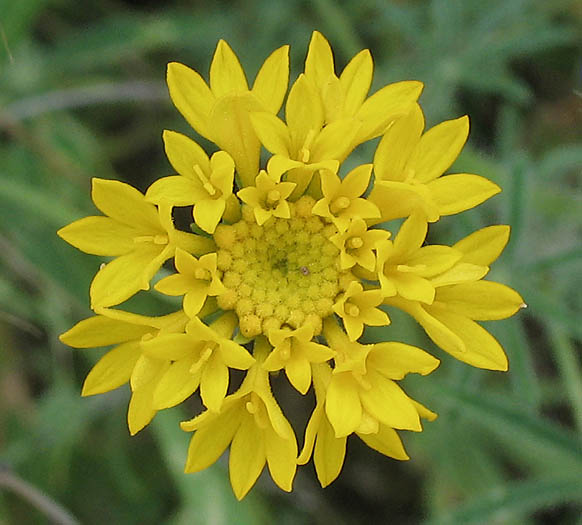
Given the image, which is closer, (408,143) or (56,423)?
(408,143)

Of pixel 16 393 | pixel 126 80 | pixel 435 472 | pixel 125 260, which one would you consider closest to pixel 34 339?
pixel 16 393

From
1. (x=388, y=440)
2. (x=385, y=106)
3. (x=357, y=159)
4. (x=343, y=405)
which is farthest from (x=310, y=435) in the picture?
(x=357, y=159)

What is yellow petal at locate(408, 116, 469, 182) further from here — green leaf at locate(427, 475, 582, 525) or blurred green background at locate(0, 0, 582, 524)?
green leaf at locate(427, 475, 582, 525)

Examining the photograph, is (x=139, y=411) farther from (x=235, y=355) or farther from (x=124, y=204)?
(x=124, y=204)

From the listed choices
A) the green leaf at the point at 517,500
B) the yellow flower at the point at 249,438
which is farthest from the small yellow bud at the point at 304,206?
the green leaf at the point at 517,500

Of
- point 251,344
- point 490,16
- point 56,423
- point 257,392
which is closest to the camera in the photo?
point 257,392

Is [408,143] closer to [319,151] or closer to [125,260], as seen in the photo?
[319,151]

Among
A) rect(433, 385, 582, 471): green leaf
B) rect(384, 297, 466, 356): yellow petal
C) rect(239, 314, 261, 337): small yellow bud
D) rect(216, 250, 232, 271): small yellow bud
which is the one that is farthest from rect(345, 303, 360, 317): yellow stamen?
rect(433, 385, 582, 471): green leaf
